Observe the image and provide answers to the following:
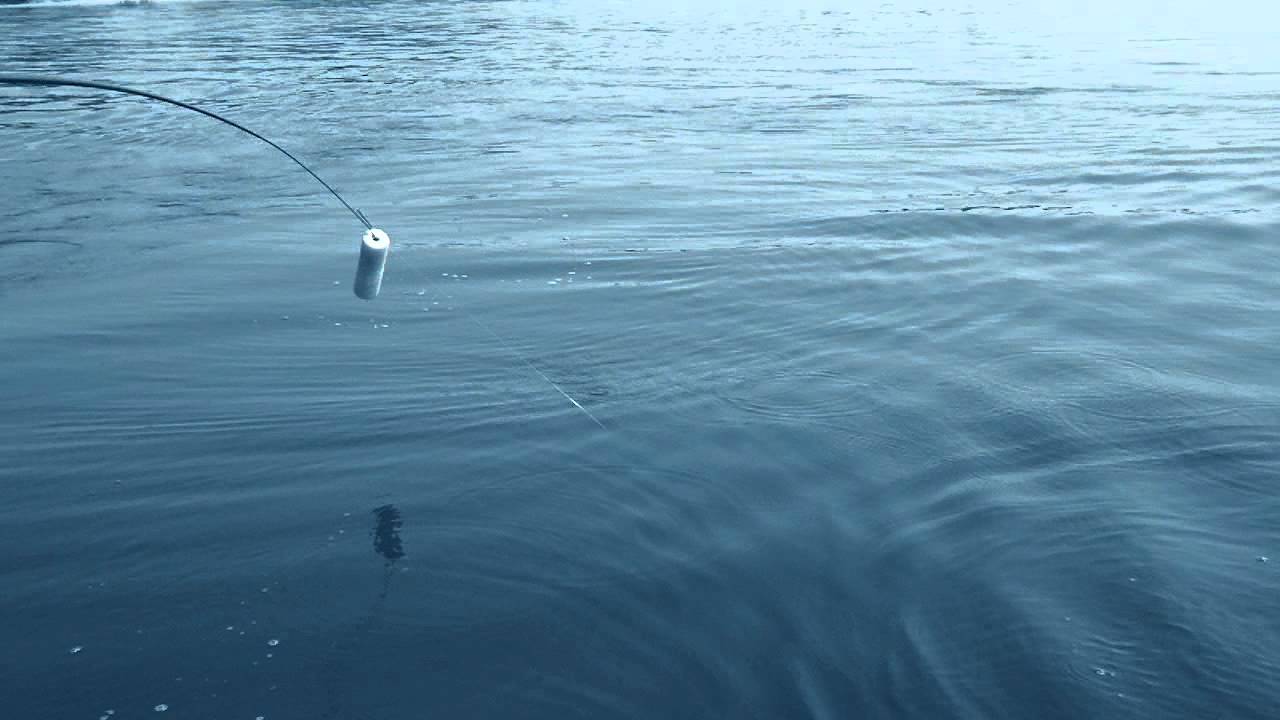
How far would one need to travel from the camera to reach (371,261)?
20.0 feet

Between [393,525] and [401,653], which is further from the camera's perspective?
[393,525]

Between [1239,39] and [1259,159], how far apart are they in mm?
17839

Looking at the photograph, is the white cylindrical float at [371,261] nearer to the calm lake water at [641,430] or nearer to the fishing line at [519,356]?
the calm lake water at [641,430]

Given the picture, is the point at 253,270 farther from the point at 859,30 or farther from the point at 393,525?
the point at 859,30

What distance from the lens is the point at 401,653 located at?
4.88m

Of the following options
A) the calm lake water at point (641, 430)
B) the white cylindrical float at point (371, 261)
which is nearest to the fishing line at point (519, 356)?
the calm lake water at point (641, 430)

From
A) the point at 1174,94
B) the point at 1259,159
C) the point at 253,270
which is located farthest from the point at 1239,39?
the point at 253,270

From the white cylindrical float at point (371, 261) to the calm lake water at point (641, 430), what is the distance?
2.91ft

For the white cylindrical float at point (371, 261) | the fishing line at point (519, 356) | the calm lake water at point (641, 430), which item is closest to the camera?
the calm lake water at point (641, 430)

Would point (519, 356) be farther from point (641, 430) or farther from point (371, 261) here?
point (371, 261)

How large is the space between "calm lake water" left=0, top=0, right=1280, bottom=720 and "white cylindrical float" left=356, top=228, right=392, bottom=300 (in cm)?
89

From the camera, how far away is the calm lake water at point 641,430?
4.85 metres

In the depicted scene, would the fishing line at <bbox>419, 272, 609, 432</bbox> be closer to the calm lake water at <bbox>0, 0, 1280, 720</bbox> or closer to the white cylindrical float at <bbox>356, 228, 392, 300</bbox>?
the calm lake water at <bbox>0, 0, 1280, 720</bbox>

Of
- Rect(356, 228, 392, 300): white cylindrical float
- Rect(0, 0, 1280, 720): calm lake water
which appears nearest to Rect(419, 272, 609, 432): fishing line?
Rect(0, 0, 1280, 720): calm lake water
